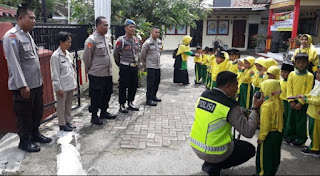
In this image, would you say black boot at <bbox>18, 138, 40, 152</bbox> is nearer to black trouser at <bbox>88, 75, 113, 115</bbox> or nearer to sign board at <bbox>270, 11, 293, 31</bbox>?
black trouser at <bbox>88, 75, 113, 115</bbox>

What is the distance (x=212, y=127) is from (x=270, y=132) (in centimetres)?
75

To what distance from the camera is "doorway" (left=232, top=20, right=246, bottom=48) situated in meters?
21.0

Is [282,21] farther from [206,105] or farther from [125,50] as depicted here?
[206,105]

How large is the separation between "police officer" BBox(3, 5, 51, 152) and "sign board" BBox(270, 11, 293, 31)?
13.5m

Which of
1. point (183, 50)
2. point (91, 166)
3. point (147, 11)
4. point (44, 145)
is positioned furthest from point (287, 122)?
point (147, 11)

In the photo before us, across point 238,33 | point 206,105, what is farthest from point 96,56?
point 238,33

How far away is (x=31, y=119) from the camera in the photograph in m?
3.65

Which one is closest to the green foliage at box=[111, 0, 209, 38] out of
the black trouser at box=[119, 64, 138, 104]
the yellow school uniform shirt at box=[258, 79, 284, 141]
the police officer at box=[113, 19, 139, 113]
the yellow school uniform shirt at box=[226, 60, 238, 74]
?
the police officer at box=[113, 19, 139, 113]

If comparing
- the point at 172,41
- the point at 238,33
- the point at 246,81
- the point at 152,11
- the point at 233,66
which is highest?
the point at 238,33

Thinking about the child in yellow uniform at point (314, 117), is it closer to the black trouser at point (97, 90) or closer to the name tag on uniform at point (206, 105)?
the name tag on uniform at point (206, 105)

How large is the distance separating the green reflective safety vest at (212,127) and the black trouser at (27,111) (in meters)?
2.29

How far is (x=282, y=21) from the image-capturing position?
14594mm

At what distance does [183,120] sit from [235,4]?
20.4m

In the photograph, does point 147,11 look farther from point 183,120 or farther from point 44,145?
point 44,145
